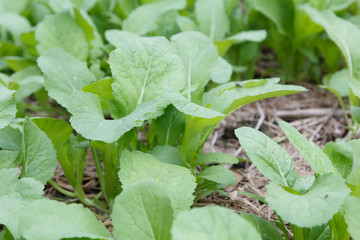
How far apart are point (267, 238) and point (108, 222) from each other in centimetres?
48

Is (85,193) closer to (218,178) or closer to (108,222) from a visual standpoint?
(108,222)

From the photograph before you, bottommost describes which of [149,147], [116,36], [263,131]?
[263,131]

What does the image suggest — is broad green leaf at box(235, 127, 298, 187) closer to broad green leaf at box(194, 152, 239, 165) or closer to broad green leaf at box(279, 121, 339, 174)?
broad green leaf at box(279, 121, 339, 174)

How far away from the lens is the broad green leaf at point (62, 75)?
1.25 m

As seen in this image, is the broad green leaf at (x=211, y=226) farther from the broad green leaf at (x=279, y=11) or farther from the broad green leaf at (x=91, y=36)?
the broad green leaf at (x=279, y=11)

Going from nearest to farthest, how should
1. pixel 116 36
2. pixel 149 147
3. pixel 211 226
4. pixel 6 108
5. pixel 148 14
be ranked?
pixel 211 226 → pixel 6 108 → pixel 149 147 → pixel 116 36 → pixel 148 14

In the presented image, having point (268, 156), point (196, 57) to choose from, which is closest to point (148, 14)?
point (196, 57)

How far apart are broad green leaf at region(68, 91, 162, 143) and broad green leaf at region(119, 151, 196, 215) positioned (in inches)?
4.0

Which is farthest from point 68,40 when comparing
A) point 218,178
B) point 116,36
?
point 218,178

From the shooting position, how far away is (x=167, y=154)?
1209mm

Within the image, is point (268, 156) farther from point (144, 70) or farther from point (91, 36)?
point (91, 36)

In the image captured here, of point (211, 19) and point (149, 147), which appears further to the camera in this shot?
point (211, 19)

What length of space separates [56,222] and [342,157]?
2.32ft

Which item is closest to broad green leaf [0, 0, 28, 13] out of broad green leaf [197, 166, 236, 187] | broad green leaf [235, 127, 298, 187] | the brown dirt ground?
the brown dirt ground
